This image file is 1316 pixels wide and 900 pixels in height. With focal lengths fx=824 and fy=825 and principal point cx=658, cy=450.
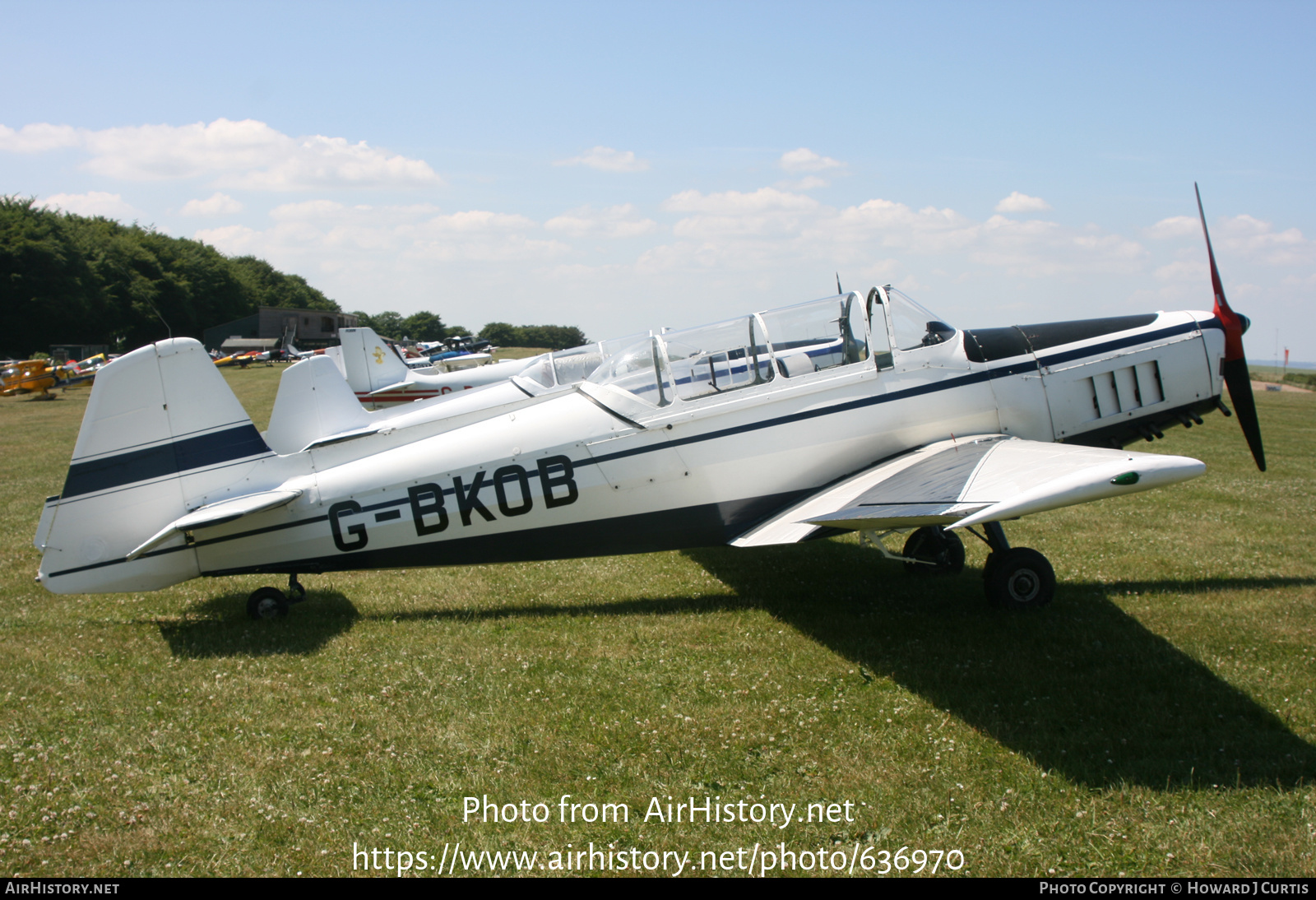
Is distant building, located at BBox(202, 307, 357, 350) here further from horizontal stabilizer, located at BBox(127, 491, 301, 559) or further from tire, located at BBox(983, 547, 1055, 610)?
tire, located at BBox(983, 547, 1055, 610)

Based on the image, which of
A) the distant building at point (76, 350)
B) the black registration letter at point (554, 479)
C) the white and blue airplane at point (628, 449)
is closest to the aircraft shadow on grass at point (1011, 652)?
the white and blue airplane at point (628, 449)

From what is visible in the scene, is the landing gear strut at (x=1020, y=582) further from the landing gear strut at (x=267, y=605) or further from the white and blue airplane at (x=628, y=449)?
the landing gear strut at (x=267, y=605)

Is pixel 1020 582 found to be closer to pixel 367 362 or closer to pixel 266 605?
pixel 266 605

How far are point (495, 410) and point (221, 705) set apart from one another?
283 centimetres

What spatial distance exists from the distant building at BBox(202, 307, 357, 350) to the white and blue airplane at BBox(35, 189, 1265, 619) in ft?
239

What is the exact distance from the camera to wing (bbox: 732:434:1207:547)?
4410mm

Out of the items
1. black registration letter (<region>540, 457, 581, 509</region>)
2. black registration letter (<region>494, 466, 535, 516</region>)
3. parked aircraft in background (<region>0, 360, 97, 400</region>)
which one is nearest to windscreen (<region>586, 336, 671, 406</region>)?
black registration letter (<region>540, 457, 581, 509</region>)

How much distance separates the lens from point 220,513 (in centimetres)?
571

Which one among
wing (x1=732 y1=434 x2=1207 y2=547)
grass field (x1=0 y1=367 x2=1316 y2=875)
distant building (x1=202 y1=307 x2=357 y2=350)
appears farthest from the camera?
distant building (x1=202 y1=307 x2=357 y2=350)

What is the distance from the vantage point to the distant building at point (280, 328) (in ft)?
245

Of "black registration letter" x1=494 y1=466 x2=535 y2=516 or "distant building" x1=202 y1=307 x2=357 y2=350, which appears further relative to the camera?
"distant building" x1=202 y1=307 x2=357 y2=350

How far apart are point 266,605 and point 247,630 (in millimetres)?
303

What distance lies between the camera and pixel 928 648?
5461 millimetres

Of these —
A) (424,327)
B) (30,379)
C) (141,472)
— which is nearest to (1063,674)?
(141,472)
